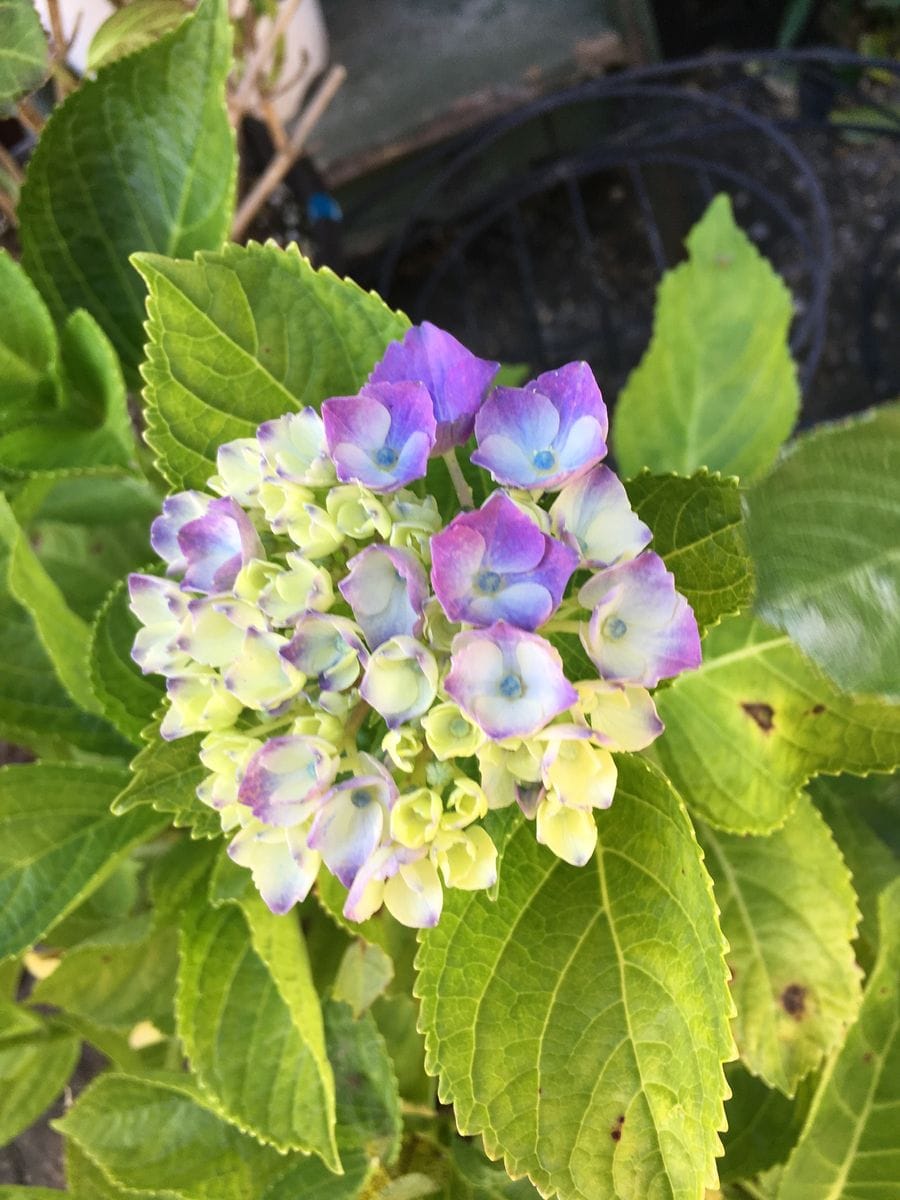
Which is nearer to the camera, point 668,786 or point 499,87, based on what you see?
point 668,786

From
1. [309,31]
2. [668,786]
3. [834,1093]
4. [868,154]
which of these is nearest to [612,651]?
[668,786]

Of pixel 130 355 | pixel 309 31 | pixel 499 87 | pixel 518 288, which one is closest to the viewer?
pixel 130 355

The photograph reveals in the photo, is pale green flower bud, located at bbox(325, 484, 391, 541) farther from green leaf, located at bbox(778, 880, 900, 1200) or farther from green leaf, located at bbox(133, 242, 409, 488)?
green leaf, located at bbox(778, 880, 900, 1200)

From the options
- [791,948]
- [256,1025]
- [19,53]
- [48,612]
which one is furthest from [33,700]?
[791,948]

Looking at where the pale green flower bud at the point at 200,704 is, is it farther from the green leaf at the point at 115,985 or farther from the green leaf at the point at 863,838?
the green leaf at the point at 863,838

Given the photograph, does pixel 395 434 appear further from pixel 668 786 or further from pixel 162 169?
pixel 162 169

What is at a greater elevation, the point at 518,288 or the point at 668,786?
the point at 668,786

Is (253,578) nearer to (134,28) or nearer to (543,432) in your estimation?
(543,432)
